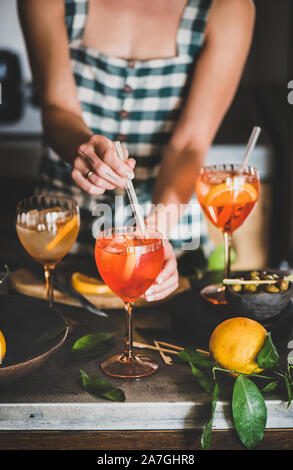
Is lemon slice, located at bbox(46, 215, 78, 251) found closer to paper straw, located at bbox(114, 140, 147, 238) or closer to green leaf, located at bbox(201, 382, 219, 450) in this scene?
paper straw, located at bbox(114, 140, 147, 238)

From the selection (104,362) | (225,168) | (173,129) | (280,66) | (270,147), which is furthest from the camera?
(280,66)

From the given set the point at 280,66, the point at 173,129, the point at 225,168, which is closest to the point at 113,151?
the point at 225,168

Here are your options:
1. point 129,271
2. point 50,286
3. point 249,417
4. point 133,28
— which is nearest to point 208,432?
point 249,417

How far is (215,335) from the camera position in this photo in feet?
2.94

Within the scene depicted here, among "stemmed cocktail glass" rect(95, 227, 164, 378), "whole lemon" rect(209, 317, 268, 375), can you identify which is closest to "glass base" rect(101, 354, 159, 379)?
"stemmed cocktail glass" rect(95, 227, 164, 378)

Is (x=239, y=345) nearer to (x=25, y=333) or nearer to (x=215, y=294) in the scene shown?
(x=215, y=294)

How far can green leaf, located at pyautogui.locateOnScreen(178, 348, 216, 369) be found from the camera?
875mm

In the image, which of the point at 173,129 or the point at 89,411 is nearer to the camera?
the point at 89,411

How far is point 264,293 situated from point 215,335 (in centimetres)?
14

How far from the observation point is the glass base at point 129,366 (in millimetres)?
899

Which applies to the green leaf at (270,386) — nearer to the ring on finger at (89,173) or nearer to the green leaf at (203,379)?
the green leaf at (203,379)

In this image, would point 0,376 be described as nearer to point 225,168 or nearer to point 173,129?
point 225,168

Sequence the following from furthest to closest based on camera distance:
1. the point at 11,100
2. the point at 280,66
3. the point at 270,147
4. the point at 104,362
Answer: the point at 280,66
the point at 11,100
the point at 270,147
the point at 104,362

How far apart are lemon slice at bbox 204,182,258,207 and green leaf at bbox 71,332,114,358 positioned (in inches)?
15.6
